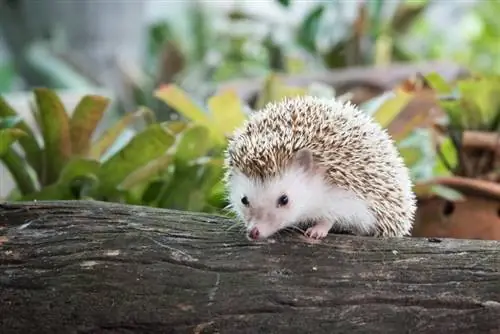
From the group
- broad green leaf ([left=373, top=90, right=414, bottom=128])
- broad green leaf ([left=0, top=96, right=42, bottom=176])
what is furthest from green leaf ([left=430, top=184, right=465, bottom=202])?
broad green leaf ([left=0, top=96, right=42, bottom=176])

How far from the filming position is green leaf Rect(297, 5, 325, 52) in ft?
12.8

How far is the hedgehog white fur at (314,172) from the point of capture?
152cm

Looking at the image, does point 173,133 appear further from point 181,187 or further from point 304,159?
point 304,159

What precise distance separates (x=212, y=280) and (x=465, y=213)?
123 cm

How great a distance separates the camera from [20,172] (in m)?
1.95

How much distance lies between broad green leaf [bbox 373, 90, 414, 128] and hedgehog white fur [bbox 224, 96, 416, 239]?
22.6 inches

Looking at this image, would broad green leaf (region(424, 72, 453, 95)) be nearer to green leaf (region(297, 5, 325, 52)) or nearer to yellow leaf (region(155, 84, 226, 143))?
yellow leaf (region(155, 84, 226, 143))

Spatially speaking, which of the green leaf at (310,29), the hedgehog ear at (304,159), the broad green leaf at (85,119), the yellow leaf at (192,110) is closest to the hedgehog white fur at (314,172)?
the hedgehog ear at (304,159)

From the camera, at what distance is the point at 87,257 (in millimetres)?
1250

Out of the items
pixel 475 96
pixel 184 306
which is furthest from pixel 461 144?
pixel 184 306

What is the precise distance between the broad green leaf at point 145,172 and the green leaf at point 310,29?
2106mm

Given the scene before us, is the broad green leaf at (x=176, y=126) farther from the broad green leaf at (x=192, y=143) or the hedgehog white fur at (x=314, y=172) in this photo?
the hedgehog white fur at (x=314, y=172)

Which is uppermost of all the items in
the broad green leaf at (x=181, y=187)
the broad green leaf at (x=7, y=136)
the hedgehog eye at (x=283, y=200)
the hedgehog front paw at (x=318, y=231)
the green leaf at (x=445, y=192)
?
the broad green leaf at (x=7, y=136)

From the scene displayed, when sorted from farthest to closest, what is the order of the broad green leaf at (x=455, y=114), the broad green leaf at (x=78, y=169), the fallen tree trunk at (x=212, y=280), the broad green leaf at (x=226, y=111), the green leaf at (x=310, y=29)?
the green leaf at (x=310, y=29) → the broad green leaf at (x=455, y=114) → the broad green leaf at (x=226, y=111) → the broad green leaf at (x=78, y=169) → the fallen tree trunk at (x=212, y=280)
